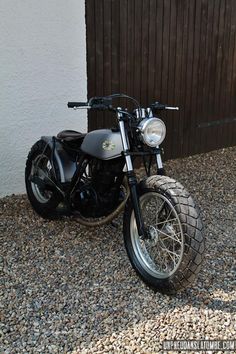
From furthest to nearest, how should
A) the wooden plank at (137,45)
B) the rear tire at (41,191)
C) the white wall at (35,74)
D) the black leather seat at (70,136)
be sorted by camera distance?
the wooden plank at (137,45), the white wall at (35,74), the rear tire at (41,191), the black leather seat at (70,136)

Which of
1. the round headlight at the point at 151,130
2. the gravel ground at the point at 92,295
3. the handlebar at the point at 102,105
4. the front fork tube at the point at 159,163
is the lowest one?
the gravel ground at the point at 92,295

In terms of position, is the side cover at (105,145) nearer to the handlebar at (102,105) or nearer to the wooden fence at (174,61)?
the handlebar at (102,105)

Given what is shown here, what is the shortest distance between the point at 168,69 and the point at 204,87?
646 millimetres

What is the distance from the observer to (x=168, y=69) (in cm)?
545

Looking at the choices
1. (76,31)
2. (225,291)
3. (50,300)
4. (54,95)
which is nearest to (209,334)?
(225,291)

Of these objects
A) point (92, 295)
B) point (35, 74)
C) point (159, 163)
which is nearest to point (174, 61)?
point (35, 74)

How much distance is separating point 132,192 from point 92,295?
0.67 metres

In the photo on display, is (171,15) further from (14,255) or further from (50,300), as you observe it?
(50,300)

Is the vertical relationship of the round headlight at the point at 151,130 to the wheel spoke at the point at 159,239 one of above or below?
above

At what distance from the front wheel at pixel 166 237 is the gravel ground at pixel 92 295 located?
0.13 m

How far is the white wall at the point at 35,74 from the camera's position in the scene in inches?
163

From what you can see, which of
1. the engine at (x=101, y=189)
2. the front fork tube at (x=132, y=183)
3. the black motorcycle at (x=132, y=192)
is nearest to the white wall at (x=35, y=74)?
the black motorcycle at (x=132, y=192)

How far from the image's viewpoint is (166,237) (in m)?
3.07

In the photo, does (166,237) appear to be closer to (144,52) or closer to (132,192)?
(132,192)
